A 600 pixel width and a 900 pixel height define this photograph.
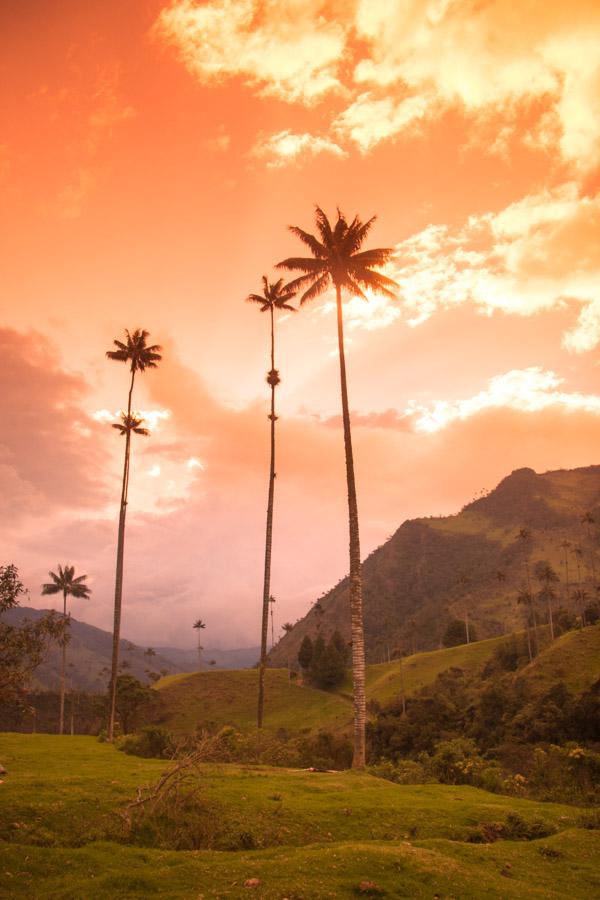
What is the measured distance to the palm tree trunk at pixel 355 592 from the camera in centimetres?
2883

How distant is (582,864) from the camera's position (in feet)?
49.5

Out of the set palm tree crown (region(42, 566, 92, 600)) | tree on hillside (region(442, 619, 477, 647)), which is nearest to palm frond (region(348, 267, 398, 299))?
palm tree crown (region(42, 566, 92, 600))

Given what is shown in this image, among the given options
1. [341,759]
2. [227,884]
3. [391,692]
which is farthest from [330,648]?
[227,884]

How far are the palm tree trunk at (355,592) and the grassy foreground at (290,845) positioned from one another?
481cm

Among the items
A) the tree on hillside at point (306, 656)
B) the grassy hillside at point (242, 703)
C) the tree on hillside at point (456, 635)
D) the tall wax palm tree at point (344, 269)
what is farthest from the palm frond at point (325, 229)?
the tree on hillside at point (456, 635)

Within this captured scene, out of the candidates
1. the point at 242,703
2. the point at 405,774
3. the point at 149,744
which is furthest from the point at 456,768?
the point at 242,703

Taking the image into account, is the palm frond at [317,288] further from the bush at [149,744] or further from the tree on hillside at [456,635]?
the tree on hillside at [456,635]

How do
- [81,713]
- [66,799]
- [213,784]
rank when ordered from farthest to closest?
[81,713]
[213,784]
[66,799]

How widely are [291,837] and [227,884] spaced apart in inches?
203

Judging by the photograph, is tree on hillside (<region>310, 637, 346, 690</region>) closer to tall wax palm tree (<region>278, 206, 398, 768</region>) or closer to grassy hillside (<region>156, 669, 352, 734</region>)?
grassy hillside (<region>156, 669, 352, 734</region>)

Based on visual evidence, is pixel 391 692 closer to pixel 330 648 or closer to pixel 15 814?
pixel 330 648

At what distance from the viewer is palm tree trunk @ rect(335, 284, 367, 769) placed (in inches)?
1135

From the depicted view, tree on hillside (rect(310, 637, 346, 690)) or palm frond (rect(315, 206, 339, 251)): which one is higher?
palm frond (rect(315, 206, 339, 251))

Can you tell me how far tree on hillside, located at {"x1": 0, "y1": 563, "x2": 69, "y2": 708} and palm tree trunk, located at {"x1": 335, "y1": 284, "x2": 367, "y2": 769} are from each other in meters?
14.5
